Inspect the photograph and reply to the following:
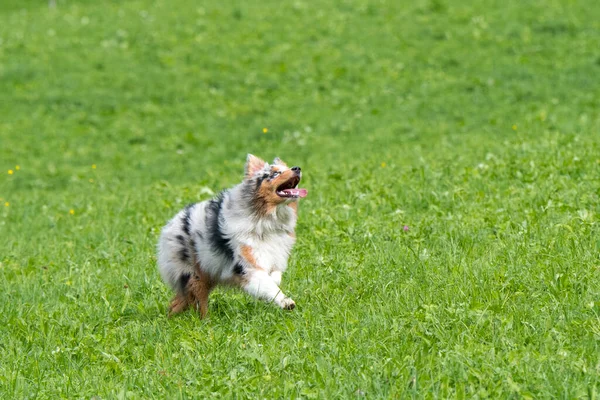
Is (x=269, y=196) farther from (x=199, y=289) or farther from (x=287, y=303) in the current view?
(x=199, y=289)

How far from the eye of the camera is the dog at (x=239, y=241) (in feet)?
20.9

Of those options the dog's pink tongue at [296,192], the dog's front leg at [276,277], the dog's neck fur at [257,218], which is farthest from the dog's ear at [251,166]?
the dog's front leg at [276,277]

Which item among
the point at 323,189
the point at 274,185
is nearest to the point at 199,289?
the point at 274,185

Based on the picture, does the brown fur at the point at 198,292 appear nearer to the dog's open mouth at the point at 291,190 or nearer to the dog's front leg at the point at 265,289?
the dog's front leg at the point at 265,289

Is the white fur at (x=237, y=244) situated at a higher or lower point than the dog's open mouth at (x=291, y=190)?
lower

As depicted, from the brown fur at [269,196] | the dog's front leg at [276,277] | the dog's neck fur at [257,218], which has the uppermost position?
the brown fur at [269,196]

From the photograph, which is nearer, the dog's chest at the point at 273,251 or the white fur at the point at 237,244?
the white fur at the point at 237,244

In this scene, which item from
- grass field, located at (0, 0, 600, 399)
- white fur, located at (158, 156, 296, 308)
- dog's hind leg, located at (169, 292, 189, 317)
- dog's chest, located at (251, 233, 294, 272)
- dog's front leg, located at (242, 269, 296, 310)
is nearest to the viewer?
→ grass field, located at (0, 0, 600, 399)

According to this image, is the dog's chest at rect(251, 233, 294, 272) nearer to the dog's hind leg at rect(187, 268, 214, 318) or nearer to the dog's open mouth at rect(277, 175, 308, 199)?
the dog's open mouth at rect(277, 175, 308, 199)

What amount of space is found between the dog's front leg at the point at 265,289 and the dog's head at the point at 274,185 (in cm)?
56

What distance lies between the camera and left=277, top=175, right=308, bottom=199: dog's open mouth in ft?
20.9

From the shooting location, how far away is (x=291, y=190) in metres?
6.45

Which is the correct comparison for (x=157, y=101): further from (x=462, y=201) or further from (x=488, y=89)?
(x=462, y=201)

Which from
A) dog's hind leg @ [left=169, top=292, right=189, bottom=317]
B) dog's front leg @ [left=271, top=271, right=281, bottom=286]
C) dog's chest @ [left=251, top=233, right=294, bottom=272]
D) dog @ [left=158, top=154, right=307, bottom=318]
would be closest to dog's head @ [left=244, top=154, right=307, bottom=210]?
dog @ [left=158, top=154, right=307, bottom=318]
